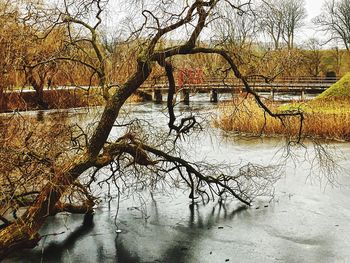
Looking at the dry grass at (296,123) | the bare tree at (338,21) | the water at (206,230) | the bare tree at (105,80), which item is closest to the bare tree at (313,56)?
the bare tree at (338,21)

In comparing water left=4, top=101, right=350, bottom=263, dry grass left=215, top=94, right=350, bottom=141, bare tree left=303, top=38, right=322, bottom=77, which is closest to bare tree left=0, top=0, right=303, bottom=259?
water left=4, top=101, right=350, bottom=263

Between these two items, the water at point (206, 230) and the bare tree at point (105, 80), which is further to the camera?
the water at point (206, 230)

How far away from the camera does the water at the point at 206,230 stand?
7082 mm

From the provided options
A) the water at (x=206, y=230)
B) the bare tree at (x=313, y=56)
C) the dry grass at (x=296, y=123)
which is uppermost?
the bare tree at (x=313, y=56)

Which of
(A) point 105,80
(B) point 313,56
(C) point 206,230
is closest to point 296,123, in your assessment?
(C) point 206,230

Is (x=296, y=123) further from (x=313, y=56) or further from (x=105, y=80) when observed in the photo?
(x=313, y=56)

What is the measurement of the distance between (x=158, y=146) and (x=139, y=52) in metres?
2.28

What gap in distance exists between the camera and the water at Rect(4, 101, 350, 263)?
7.08m

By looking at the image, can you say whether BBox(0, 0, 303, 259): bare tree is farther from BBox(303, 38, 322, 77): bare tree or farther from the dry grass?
BBox(303, 38, 322, 77): bare tree

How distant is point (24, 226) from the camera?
6199 millimetres

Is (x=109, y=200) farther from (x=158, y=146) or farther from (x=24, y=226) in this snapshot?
(x=24, y=226)

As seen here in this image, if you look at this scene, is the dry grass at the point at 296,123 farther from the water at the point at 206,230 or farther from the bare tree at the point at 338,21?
the bare tree at the point at 338,21

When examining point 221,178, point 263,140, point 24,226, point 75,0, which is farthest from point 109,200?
point 263,140

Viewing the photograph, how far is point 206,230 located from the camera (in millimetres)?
8164
